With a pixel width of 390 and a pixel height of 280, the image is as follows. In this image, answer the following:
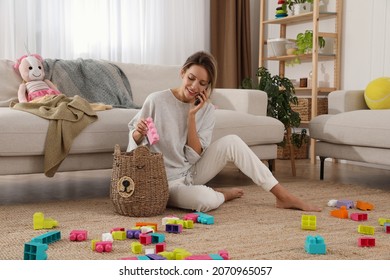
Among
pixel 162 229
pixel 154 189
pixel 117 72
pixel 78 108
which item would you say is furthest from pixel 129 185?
pixel 117 72

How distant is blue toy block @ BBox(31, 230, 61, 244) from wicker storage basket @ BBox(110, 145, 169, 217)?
1.59 feet

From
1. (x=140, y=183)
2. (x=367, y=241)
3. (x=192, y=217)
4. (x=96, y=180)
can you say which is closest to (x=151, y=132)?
(x=140, y=183)

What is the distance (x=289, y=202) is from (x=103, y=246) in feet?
3.55

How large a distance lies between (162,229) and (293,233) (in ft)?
1.66

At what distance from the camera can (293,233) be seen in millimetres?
2234

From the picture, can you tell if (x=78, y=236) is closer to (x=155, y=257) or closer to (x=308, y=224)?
(x=155, y=257)

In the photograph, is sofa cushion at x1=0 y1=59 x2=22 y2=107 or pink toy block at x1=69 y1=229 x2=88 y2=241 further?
sofa cushion at x1=0 y1=59 x2=22 y2=107

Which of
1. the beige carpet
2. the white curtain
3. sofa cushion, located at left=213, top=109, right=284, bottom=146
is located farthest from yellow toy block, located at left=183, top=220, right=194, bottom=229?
the white curtain

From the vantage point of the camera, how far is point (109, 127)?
3043 mm

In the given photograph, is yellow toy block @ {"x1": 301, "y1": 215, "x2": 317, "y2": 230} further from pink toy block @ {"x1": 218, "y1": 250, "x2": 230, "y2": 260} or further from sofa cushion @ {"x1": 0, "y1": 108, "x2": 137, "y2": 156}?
sofa cushion @ {"x1": 0, "y1": 108, "x2": 137, "y2": 156}

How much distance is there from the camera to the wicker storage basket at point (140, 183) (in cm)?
251

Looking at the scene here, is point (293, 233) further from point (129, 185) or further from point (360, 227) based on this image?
point (129, 185)

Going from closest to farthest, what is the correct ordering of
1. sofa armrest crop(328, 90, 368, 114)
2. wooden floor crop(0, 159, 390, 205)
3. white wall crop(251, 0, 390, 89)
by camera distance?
wooden floor crop(0, 159, 390, 205) → sofa armrest crop(328, 90, 368, 114) → white wall crop(251, 0, 390, 89)

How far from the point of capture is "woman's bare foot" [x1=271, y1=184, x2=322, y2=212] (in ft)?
8.88
